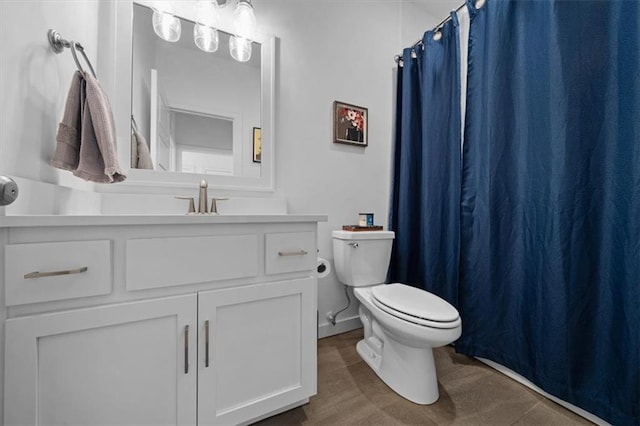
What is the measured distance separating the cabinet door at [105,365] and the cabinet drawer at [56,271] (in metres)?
0.06

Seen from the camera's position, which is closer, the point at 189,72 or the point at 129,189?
the point at 129,189

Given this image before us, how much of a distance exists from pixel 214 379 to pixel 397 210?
1538 millimetres

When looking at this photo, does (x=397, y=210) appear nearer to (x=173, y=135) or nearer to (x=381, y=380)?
(x=381, y=380)

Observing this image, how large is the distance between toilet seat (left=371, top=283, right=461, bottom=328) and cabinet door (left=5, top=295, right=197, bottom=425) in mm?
834

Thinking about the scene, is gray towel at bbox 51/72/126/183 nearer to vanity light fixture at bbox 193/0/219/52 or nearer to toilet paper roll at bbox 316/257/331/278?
vanity light fixture at bbox 193/0/219/52

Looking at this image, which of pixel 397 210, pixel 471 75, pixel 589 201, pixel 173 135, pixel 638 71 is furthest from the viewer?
pixel 397 210

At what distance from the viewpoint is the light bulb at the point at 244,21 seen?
142cm

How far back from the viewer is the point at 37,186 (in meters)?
0.80

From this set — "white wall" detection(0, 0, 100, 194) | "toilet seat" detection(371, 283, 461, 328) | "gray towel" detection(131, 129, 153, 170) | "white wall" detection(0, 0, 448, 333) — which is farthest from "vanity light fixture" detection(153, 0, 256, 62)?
"toilet seat" detection(371, 283, 461, 328)

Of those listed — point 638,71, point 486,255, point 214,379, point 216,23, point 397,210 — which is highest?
point 216,23

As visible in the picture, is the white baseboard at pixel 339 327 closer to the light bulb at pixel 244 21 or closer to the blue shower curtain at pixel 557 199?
the blue shower curtain at pixel 557 199

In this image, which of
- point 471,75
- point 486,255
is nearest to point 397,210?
point 486,255

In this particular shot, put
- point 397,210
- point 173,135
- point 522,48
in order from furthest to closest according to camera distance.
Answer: point 397,210 < point 173,135 < point 522,48

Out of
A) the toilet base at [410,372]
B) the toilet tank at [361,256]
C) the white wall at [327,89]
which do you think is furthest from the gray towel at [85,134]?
the toilet base at [410,372]
